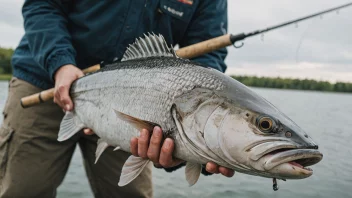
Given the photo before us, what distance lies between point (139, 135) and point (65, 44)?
1.34 m

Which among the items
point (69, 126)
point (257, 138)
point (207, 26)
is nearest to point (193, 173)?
point (257, 138)

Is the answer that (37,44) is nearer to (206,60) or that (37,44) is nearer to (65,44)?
(65,44)

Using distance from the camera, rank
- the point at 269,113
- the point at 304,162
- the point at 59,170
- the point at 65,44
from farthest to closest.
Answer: the point at 59,170 → the point at 65,44 → the point at 269,113 → the point at 304,162

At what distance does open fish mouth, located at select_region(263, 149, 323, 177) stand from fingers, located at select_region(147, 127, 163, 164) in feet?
2.26

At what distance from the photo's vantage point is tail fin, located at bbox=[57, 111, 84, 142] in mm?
3213

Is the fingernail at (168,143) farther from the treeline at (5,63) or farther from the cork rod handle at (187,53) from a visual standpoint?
the treeline at (5,63)

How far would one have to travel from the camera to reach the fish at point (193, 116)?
192 cm

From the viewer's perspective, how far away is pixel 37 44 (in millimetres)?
3453

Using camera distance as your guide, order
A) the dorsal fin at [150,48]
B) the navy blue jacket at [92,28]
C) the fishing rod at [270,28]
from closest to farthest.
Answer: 1. the dorsal fin at [150,48]
2. the navy blue jacket at [92,28]
3. the fishing rod at [270,28]

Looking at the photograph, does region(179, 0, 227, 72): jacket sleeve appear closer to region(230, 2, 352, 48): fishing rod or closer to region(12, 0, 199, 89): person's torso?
region(12, 0, 199, 89): person's torso

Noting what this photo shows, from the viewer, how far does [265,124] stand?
199 cm

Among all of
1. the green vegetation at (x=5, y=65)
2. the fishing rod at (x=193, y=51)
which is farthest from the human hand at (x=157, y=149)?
the green vegetation at (x=5, y=65)

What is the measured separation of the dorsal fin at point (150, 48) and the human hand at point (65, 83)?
0.56 meters

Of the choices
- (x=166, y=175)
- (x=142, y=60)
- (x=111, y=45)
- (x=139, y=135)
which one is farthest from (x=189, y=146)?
(x=166, y=175)
